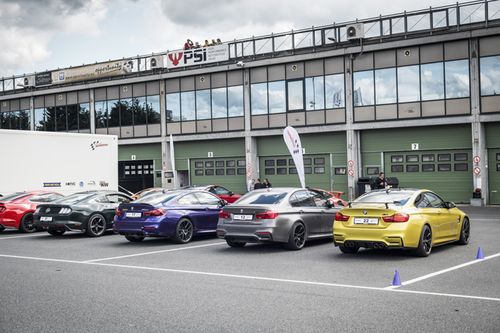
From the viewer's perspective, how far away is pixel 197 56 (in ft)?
130

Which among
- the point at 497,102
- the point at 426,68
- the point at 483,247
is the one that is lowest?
the point at 483,247

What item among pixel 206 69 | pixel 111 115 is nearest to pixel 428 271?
pixel 206 69

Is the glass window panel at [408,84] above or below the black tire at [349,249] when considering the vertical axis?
above

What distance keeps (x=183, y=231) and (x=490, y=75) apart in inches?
827

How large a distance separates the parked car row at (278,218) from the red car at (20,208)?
3.48 ft

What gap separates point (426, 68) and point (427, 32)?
185 centimetres

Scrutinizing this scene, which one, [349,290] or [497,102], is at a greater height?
[497,102]

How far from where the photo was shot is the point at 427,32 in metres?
31.8

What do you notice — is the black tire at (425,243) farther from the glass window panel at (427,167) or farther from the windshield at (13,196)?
the glass window panel at (427,167)

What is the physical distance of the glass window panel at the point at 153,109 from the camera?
42.2 metres

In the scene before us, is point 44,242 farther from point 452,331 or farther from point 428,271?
point 452,331

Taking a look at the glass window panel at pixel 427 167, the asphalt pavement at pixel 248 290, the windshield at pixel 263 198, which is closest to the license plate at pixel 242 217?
the windshield at pixel 263 198

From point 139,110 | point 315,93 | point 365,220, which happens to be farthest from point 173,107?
point 365,220

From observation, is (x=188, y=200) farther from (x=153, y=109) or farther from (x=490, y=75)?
(x=153, y=109)
